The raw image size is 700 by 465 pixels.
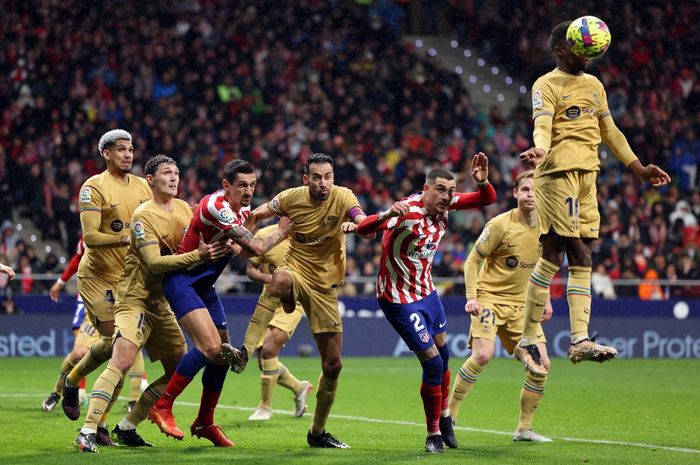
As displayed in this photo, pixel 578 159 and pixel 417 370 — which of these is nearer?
pixel 578 159

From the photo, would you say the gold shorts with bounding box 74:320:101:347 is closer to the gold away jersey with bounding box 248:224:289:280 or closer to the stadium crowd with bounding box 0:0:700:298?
the gold away jersey with bounding box 248:224:289:280

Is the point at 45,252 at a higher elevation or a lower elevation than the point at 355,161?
lower

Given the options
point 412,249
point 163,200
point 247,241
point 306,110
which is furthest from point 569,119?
point 306,110

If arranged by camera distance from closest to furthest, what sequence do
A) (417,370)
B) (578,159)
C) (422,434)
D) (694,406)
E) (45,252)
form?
1. (578,159)
2. (422,434)
3. (694,406)
4. (417,370)
5. (45,252)

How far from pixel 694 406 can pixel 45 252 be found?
44.6 feet

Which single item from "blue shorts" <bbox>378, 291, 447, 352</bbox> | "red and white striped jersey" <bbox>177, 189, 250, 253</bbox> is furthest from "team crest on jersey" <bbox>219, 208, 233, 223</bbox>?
"blue shorts" <bbox>378, 291, 447, 352</bbox>

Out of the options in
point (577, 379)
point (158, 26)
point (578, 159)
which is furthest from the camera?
point (158, 26)

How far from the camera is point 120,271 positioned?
1185 cm

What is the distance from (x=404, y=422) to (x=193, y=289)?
3.65 metres

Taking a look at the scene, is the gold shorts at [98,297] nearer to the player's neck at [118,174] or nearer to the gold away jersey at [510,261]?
the player's neck at [118,174]

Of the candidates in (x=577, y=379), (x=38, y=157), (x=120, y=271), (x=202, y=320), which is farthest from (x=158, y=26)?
(x=202, y=320)

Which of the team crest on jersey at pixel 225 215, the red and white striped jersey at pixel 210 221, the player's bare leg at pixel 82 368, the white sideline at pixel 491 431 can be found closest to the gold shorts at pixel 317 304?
the red and white striped jersey at pixel 210 221

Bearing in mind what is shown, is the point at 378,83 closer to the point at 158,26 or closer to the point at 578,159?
the point at 158,26

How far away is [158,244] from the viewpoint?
10.1m
